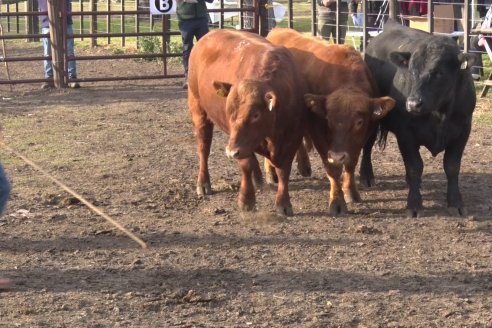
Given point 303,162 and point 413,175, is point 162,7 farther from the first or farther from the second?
point 413,175

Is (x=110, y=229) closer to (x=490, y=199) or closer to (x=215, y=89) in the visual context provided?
(x=215, y=89)

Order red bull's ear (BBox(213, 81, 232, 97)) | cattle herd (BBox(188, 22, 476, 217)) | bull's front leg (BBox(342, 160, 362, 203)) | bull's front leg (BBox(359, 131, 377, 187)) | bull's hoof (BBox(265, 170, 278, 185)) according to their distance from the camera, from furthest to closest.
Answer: bull's hoof (BBox(265, 170, 278, 185))
bull's front leg (BBox(359, 131, 377, 187))
bull's front leg (BBox(342, 160, 362, 203))
red bull's ear (BBox(213, 81, 232, 97))
cattle herd (BBox(188, 22, 476, 217))

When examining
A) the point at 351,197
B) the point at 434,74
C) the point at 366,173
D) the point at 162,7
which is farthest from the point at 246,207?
the point at 162,7

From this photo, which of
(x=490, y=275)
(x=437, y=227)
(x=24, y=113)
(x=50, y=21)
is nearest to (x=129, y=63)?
(x=50, y=21)

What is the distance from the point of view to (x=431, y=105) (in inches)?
292

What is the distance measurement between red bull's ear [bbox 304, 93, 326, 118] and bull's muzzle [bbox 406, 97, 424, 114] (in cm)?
67

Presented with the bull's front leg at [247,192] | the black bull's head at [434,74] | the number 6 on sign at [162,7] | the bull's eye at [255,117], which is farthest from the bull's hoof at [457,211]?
the number 6 on sign at [162,7]

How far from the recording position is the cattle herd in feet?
24.5

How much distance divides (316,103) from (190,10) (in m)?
7.46

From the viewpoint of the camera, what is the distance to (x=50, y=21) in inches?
602

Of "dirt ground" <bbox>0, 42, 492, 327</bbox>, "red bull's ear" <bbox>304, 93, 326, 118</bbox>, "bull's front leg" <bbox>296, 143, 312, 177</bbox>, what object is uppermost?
"red bull's ear" <bbox>304, 93, 326, 118</bbox>

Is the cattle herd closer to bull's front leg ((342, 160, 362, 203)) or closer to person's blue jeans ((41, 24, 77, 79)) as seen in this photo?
bull's front leg ((342, 160, 362, 203))

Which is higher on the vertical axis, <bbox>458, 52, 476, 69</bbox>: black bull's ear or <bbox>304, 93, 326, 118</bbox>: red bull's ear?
<bbox>458, 52, 476, 69</bbox>: black bull's ear

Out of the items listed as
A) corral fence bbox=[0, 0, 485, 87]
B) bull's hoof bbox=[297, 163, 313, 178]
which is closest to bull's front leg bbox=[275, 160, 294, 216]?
bull's hoof bbox=[297, 163, 313, 178]
